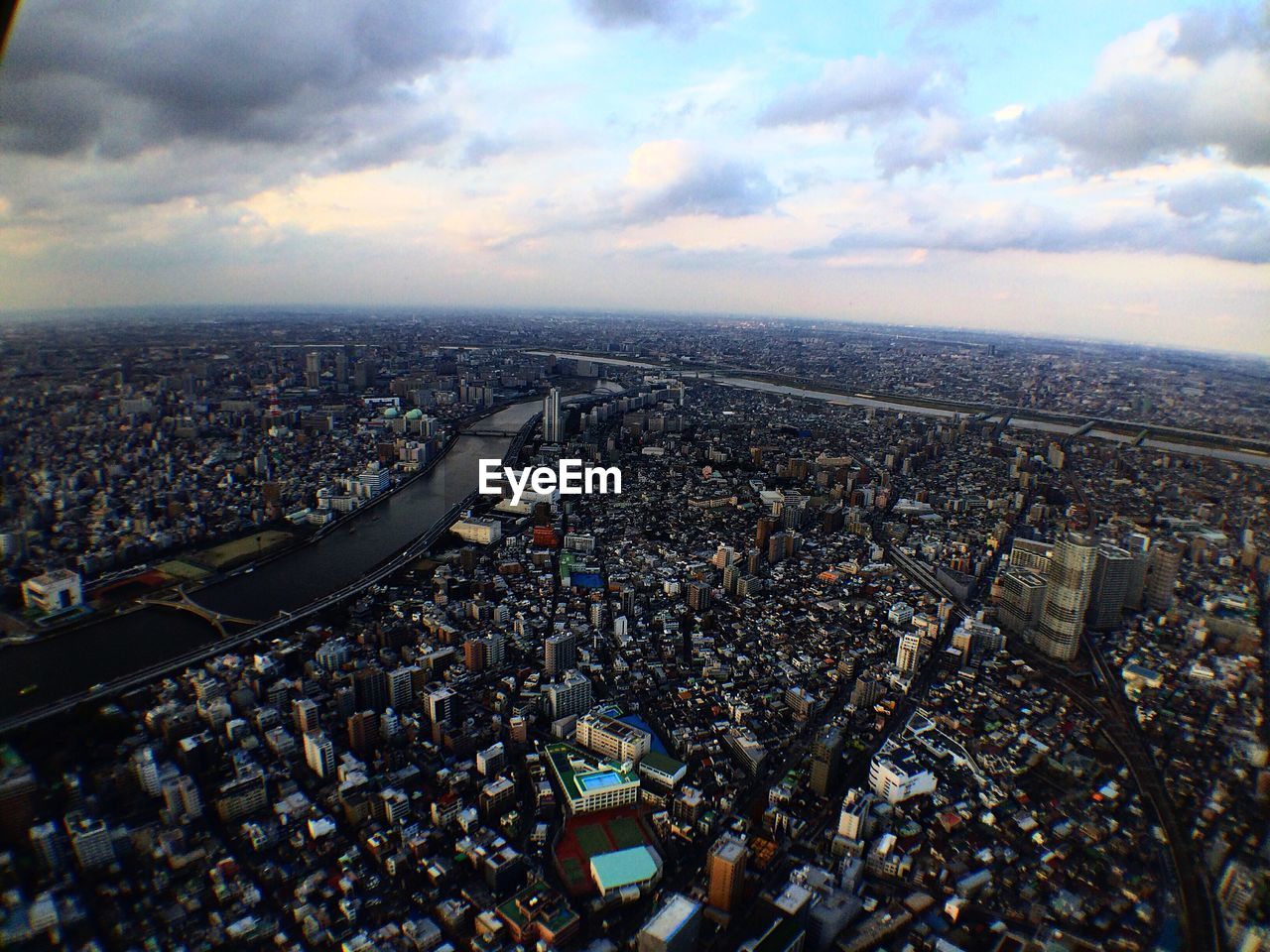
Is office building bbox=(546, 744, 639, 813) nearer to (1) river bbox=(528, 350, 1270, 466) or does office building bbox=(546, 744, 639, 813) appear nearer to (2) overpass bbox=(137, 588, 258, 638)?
(2) overpass bbox=(137, 588, 258, 638)

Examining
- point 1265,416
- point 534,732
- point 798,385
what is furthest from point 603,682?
point 798,385

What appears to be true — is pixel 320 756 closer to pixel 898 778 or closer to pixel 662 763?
pixel 662 763

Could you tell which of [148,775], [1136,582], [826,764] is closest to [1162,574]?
[1136,582]

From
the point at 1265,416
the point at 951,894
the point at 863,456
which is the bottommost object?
the point at 951,894

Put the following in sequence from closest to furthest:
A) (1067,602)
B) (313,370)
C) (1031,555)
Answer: (1067,602), (1031,555), (313,370)

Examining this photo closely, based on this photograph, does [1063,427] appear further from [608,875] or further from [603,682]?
[608,875]

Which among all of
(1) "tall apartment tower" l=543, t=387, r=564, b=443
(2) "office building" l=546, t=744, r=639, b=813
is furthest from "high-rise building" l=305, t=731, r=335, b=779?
(1) "tall apartment tower" l=543, t=387, r=564, b=443

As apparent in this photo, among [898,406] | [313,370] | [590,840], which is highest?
[313,370]
